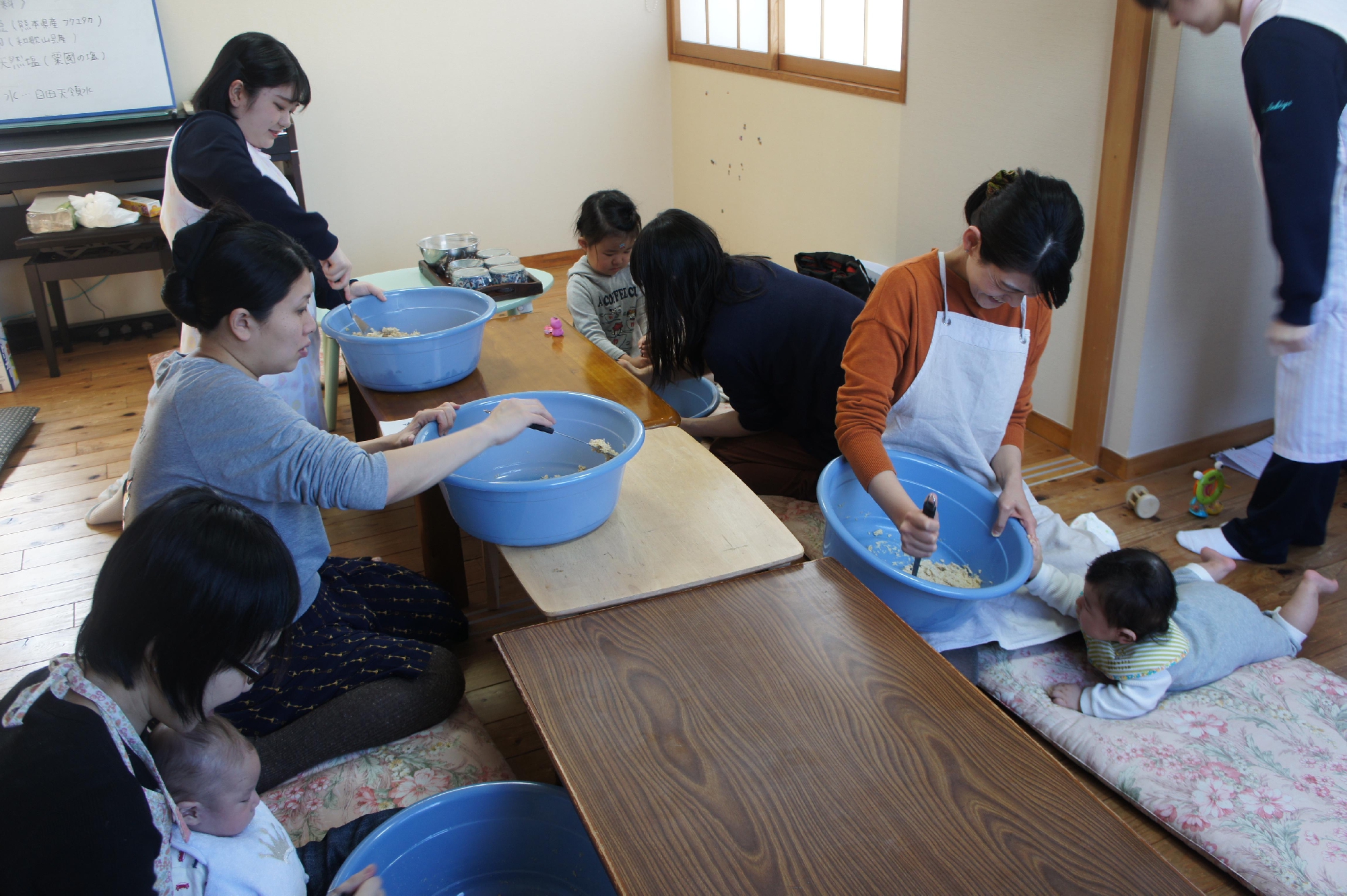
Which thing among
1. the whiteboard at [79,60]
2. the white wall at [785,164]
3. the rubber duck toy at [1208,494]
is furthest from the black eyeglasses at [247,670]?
the whiteboard at [79,60]

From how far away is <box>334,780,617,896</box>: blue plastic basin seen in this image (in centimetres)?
120

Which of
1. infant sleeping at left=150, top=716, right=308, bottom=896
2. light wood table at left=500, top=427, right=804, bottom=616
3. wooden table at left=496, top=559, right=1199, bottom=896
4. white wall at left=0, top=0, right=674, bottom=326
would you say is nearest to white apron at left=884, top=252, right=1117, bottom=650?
light wood table at left=500, top=427, right=804, bottom=616

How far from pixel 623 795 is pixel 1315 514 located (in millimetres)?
2129

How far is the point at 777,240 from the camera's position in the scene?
4367mm

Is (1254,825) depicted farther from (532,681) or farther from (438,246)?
(438,246)

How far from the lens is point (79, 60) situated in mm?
3855

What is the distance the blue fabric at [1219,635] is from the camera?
5.84ft

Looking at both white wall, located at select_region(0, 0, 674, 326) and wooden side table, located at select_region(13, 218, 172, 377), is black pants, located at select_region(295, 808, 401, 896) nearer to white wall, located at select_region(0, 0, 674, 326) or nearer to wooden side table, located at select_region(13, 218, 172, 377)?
wooden side table, located at select_region(13, 218, 172, 377)

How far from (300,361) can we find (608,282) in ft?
3.36

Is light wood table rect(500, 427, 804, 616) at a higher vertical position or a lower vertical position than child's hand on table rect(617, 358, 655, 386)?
higher

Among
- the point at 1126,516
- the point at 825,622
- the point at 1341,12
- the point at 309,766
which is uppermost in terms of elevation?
the point at 1341,12

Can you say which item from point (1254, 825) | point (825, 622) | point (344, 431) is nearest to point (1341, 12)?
point (1254, 825)

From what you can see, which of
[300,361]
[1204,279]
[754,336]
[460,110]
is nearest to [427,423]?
[300,361]

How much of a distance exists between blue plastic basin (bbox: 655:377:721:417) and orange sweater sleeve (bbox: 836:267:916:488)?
2.59 ft
